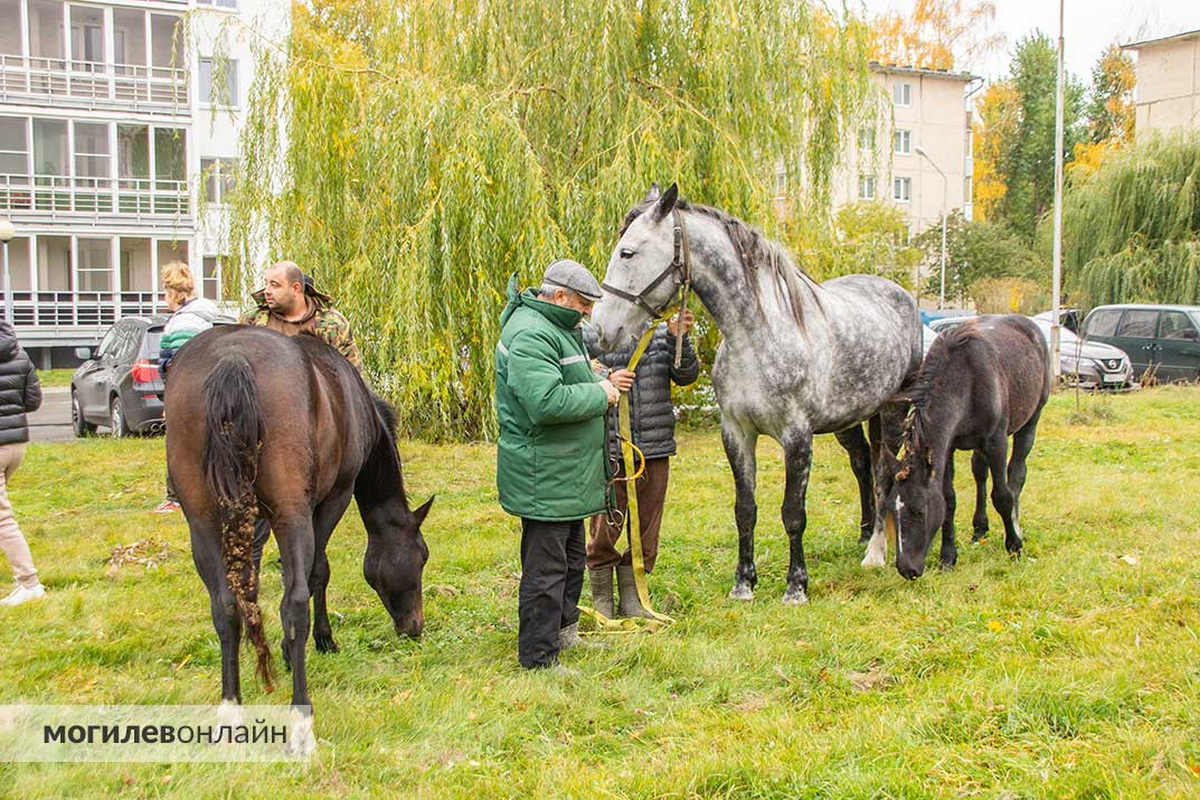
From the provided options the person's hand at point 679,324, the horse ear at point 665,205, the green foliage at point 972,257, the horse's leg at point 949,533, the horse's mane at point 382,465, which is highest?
the green foliage at point 972,257

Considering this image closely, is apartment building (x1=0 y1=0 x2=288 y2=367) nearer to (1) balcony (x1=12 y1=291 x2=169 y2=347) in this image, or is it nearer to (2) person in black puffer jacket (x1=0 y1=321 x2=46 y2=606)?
(1) balcony (x1=12 y1=291 x2=169 y2=347)

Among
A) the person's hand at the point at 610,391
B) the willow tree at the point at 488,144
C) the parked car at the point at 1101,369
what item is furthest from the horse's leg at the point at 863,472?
the parked car at the point at 1101,369

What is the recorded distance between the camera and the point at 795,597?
6.07m

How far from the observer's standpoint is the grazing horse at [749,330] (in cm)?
575

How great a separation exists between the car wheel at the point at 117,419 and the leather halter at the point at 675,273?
992cm

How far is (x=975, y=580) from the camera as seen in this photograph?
6340mm

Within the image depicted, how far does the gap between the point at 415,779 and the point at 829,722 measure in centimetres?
163

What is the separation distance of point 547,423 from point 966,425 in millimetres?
3359

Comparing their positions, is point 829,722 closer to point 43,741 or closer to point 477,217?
point 43,741

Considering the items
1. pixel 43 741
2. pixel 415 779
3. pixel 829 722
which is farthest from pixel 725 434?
pixel 43 741

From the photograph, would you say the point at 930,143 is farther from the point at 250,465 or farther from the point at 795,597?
the point at 250,465

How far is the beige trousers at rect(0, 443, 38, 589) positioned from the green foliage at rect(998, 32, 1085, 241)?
56.5 metres

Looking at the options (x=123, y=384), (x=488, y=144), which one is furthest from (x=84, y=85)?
(x=488, y=144)

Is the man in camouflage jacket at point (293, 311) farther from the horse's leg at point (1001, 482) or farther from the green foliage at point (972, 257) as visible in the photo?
the green foliage at point (972, 257)
